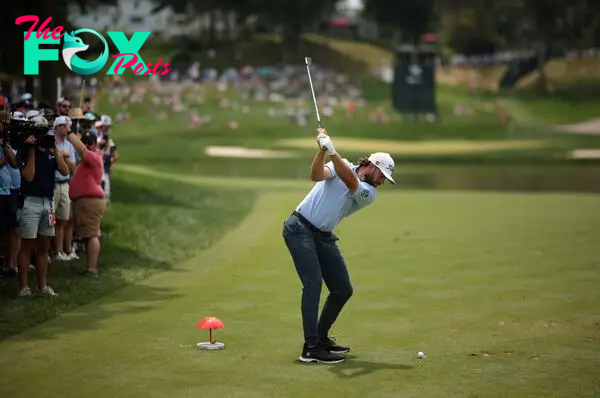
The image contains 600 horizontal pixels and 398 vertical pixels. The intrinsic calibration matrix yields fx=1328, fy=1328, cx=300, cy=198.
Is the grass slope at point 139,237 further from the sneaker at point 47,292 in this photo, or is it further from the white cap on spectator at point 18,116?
the white cap on spectator at point 18,116

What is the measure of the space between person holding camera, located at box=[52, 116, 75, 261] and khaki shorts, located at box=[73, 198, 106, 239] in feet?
0.71

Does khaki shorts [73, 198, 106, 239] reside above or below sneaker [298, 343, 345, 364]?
above

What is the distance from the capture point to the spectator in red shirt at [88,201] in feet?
61.2

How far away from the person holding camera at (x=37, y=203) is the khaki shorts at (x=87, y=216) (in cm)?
199

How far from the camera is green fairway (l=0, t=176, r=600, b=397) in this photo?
11891 millimetres

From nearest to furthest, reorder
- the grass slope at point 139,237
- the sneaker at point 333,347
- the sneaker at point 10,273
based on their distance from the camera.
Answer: the sneaker at point 333,347, the grass slope at point 139,237, the sneaker at point 10,273

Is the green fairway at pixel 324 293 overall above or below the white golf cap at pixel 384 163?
below

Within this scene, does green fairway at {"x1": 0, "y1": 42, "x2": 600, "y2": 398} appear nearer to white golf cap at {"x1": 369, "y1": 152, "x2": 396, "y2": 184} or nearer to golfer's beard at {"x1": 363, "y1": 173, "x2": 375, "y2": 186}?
golfer's beard at {"x1": 363, "y1": 173, "x2": 375, "y2": 186}

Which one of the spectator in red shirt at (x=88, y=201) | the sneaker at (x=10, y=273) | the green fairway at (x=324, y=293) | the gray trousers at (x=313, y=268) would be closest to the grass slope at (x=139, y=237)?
the green fairway at (x=324, y=293)

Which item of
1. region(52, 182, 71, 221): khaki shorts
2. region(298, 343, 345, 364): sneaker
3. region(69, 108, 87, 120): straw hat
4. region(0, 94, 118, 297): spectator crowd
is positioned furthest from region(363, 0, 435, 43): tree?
region(298, 343, 345, 364): sneaker

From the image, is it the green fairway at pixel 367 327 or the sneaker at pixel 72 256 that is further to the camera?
the sneaker at pixel 72 256

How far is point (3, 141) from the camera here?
17.0 meters

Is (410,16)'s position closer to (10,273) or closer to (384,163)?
(10,273)

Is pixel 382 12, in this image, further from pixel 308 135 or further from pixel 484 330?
pixel 484 330
